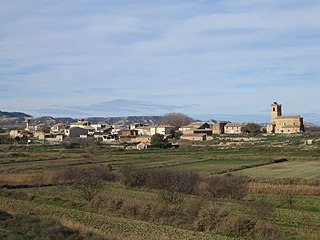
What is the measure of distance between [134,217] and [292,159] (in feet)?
136

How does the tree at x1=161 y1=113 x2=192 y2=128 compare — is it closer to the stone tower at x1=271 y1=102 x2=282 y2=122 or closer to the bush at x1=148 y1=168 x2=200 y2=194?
the stone tower at x1=271 y1=102 x2=282 y2=122

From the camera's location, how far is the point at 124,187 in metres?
32.4

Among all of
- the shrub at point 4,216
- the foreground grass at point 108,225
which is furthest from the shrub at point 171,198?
the shrub at point 4,216

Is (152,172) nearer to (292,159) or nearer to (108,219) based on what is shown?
(108,219)

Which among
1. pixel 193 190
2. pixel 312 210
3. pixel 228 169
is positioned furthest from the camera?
pixel 228 169

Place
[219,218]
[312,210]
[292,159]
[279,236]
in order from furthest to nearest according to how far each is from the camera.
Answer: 1. [292,159]
2. [312,210]
3. [219,218]
4. [279,236]

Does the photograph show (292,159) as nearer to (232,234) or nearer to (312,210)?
(312,210)

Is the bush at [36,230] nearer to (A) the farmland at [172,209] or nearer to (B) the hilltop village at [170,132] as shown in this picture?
(A) the farmland at [172,209]

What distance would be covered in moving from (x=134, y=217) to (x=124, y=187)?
1202 centimetres

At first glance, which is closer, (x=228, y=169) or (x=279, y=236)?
(x=279, y=236)

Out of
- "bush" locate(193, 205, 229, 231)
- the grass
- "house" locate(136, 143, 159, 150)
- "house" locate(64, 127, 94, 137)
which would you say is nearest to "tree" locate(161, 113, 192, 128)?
"house" locate(64, 127, 94, 137)

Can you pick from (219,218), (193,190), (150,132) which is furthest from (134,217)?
(150,132)

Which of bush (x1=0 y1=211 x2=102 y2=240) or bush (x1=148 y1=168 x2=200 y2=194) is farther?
bush (x1=148 y1=168 x2=200 y2=194)

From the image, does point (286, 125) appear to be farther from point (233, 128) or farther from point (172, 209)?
point (172, 209)
